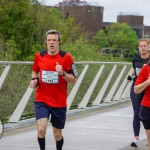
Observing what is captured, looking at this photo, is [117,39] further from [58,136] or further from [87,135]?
[58,136]

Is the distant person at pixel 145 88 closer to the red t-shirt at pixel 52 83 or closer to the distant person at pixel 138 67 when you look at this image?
the red t-shirt at pixel 52 83

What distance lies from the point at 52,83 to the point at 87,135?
11.2ft

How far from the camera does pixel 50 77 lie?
6617mm

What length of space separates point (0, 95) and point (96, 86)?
584cm

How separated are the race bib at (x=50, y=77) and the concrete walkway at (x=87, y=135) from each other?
1.90 meters

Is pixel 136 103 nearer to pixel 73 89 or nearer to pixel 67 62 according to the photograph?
pixel 67 62

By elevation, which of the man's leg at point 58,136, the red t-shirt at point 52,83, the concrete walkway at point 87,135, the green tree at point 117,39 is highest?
the red t-shirt at point 52,83

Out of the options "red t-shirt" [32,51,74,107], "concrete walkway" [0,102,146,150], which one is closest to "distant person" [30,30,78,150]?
"red t-shirt" [32,51,74,107]

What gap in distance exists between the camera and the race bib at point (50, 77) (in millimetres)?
6621

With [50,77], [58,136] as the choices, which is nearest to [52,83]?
[50,77]

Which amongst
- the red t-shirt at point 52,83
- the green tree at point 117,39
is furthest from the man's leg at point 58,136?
the green tree at point 117,39

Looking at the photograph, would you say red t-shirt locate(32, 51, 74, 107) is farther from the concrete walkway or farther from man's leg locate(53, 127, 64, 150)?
the concrete walkway

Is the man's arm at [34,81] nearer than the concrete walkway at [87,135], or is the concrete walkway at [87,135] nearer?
the man's arm at [34,81]

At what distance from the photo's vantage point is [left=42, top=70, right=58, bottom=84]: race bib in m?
6.62
